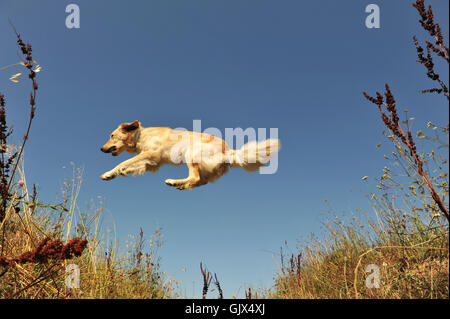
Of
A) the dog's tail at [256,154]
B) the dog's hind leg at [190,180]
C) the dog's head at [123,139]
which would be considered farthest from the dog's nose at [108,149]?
the dog's tail at [256,154]

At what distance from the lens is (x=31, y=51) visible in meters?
3.05

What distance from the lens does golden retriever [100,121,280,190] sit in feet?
17.1

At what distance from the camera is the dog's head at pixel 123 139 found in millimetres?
5861

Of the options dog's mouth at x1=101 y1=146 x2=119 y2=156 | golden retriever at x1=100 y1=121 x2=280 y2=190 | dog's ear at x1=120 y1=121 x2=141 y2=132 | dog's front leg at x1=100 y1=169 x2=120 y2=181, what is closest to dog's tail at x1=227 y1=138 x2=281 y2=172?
golden retriever at x1=100 y1=121 x2=280 y2=190

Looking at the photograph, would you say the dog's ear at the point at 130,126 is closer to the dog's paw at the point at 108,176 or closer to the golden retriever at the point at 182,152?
the golden retriever at the point at 182,152

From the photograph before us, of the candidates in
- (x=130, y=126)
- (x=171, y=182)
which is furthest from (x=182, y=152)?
(x=130, y=126)

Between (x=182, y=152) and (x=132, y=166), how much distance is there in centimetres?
92

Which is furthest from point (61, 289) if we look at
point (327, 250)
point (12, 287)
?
point (327, 250)

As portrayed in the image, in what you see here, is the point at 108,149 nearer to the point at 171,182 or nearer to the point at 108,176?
the point at 108,176

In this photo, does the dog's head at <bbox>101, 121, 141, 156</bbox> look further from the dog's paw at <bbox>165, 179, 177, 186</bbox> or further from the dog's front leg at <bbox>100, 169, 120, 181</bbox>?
the dog's paw at <bbox>165, 179, 177, 186</bbox>
